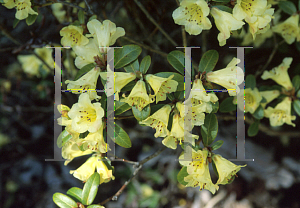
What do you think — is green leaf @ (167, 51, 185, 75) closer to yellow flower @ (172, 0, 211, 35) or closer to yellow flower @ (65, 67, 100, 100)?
yellow flower @ (172, 0, 211, 35)

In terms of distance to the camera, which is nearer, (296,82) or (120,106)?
(120,106)

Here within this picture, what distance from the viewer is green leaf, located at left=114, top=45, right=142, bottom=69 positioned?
1.03 m

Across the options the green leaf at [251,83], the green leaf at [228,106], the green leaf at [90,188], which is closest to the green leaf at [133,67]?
the green leaf at [90,188]

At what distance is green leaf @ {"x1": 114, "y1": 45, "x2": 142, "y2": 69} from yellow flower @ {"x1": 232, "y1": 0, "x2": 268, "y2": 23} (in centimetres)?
43

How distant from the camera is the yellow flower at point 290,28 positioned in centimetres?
146

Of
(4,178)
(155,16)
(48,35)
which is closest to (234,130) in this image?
(155,16)

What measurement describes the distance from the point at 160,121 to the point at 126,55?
12.9 inches

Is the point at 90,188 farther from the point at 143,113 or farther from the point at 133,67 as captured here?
the point at 133,67

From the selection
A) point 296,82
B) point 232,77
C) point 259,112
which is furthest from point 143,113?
point 296,82

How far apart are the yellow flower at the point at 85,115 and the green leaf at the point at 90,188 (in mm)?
313

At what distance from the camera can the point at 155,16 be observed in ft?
6.18

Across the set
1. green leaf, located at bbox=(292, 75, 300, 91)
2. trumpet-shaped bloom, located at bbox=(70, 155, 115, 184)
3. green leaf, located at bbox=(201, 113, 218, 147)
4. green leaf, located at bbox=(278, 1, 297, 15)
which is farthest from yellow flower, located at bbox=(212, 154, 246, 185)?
green leaf, located at bbox=(278, 1, 297, 15)

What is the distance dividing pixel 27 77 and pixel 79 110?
161 cm

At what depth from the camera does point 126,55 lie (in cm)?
104
